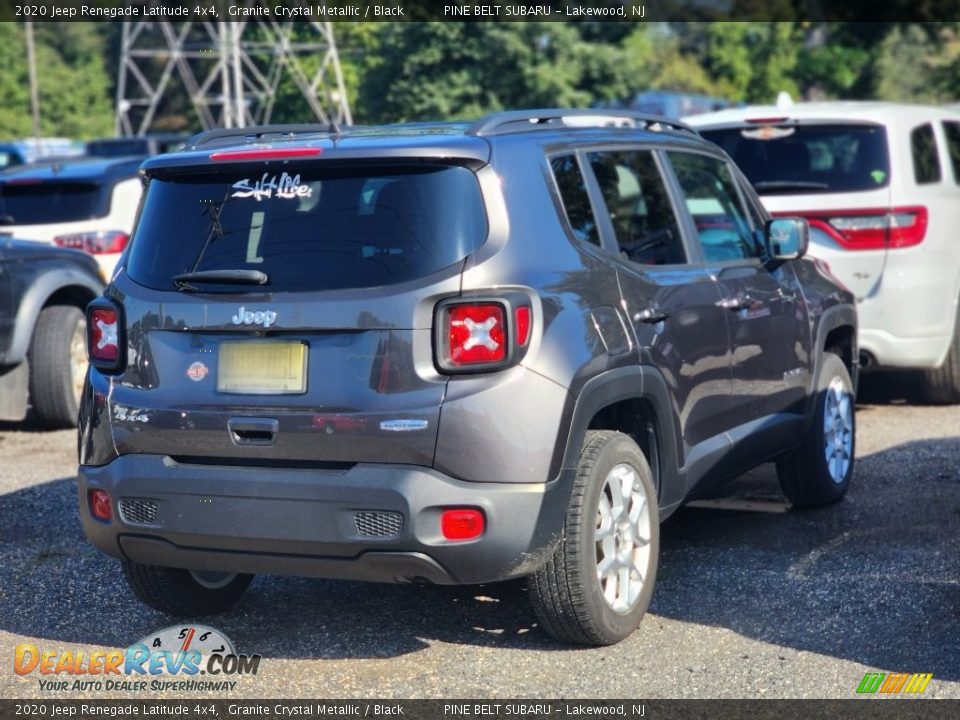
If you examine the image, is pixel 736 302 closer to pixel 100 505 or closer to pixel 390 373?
pixel 390 373

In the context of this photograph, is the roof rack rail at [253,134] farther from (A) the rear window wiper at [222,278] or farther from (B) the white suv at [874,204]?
(B) the white suv at [874,204]

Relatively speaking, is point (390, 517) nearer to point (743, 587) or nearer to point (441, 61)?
point (743, 587)

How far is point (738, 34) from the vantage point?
62031mm

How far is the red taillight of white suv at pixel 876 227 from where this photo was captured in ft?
28.2

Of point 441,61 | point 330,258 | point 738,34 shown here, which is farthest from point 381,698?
point 738,34

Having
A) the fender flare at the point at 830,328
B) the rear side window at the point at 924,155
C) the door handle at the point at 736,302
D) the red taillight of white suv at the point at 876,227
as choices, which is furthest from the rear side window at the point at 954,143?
the door handle at the point at 736,302

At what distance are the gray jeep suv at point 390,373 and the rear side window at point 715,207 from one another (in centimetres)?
74

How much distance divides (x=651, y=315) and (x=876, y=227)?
12.7 ft

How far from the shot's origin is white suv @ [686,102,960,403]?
8.60 meters

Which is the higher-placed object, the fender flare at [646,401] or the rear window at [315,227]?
the rear window at [315,227]

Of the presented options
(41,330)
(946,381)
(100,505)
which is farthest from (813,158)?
(100,505)

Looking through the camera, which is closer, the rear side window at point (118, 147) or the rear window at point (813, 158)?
the rear window at point (813, 158)

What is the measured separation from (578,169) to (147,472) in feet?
5.86

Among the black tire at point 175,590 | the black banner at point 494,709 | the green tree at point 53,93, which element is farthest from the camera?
the green tree at point 53,93
